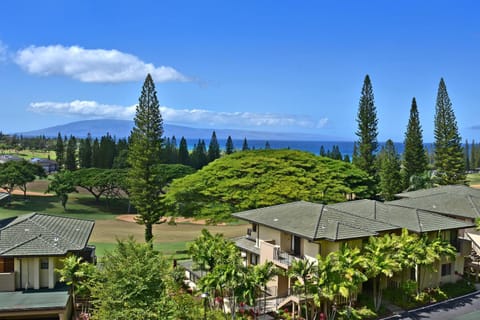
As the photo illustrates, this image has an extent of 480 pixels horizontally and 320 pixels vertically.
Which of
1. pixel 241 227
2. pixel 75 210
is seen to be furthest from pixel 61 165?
pixel 241 227

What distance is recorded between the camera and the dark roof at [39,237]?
20391 mm

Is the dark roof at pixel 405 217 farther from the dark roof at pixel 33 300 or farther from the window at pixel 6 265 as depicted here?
the window at pixel 6 265

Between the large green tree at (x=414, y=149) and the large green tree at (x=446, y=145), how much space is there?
2.18 m

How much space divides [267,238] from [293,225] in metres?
2.46

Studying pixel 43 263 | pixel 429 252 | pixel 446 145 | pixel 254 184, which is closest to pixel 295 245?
pixel 429 252

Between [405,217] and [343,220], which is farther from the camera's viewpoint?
[405,217]

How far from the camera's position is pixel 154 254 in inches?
726

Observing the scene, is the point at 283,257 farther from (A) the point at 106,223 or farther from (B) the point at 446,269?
(A) the point at 106,223

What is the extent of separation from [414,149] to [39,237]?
50.6 meters

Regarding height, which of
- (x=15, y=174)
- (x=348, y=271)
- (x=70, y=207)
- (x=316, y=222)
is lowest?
(x=70, y=207)

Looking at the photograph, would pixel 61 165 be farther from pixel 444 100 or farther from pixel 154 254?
pixel 154 254

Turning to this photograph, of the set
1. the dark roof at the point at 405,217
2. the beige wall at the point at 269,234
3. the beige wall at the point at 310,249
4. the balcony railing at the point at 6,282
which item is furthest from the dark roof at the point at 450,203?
the balcony railing at the point at 6,282

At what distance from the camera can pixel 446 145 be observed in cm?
5775

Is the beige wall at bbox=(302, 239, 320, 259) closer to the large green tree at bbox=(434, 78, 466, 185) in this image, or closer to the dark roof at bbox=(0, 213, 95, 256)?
the dark roof at bbox=(0, 213, 95, 256)
